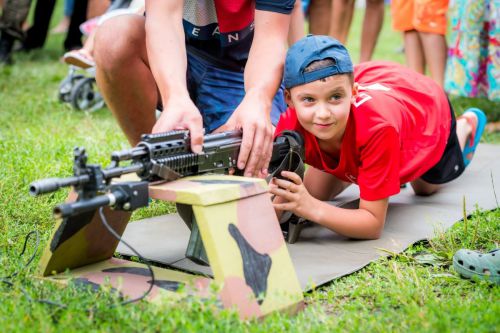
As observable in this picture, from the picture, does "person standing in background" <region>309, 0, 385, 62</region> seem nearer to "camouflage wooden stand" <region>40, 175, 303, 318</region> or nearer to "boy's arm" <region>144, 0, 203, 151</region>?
"boy's arm" <region>144, 0, 203, 151</region>

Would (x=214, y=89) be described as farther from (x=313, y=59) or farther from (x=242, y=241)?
(x=242, y=241)

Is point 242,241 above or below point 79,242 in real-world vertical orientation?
above

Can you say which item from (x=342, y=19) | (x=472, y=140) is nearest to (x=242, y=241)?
(x=472, y=140)

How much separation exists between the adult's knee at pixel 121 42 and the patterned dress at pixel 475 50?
8.77 feet

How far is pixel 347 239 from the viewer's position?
282cm

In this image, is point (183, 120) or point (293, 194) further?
point (293, 194)

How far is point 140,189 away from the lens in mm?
1943

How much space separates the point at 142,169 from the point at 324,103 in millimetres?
844

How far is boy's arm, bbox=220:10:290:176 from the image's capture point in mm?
2377

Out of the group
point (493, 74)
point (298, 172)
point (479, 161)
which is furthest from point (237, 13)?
point (493, 74)

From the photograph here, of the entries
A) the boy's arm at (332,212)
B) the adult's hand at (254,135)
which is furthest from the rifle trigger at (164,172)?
the boy's arm at (332,212)

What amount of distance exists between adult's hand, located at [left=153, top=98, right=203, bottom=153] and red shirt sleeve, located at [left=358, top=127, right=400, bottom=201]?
2.40 ft

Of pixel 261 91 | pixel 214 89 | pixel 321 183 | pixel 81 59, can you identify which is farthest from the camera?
pixel 81 59

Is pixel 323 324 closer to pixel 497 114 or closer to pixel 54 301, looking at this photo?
pixel 54 301
